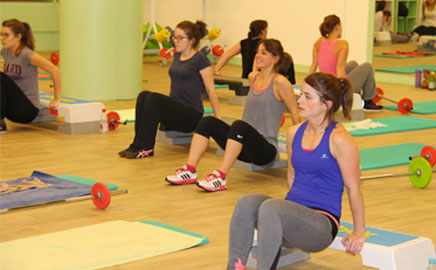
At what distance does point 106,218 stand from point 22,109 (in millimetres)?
2708

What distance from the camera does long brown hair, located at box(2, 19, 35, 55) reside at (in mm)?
6336

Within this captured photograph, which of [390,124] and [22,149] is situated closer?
[22,149]

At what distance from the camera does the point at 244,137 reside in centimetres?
470

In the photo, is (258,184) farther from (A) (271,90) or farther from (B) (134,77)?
(B) (134,77)

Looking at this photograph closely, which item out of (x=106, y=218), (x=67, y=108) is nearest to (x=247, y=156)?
(x=106, y=218)

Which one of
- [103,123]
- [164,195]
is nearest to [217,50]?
[103,123]

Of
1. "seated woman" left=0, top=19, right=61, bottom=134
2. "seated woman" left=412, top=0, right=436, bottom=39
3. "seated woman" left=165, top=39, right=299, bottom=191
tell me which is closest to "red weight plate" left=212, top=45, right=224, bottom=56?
"seated woman" left=412, top=0, right=436, bottom=39

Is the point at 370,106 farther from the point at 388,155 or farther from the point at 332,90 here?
the point at 332,90

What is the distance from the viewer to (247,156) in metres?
4.91

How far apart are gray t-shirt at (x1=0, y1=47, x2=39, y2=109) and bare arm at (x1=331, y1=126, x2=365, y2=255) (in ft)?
13.3

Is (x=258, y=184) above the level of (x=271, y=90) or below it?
below

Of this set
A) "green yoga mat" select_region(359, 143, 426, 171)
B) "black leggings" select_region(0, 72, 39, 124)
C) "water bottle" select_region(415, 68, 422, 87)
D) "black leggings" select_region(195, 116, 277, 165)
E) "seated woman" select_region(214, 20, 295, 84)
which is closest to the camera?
"black leggings" select_region(195, 116, 277, 165)

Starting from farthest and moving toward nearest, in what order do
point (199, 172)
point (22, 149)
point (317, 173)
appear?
1. point (22, 149)
2. point (199, 172)
3. point (317, 173)

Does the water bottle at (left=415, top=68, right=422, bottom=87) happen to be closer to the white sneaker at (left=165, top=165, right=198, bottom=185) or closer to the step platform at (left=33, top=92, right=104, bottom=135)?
the step platform at (left=33, top=92, right=104, bottom=135)
